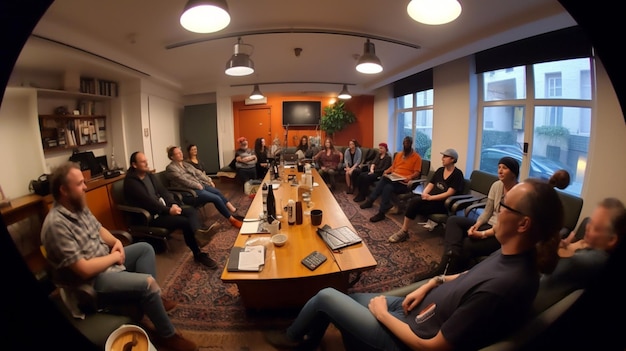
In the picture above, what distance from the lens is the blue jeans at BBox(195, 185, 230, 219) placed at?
2.42 m

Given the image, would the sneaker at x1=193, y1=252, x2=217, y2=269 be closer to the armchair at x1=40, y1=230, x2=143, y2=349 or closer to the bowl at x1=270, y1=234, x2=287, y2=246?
the bowl at x1=270, y1=234, x2=287, y2=246

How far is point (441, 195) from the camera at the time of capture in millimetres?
2180

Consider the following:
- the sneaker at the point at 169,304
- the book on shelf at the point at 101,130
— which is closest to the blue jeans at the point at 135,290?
the sneaker at the point at 169,304

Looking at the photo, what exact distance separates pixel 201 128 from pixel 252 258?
3.24 ft

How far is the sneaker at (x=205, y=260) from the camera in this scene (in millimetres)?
1782

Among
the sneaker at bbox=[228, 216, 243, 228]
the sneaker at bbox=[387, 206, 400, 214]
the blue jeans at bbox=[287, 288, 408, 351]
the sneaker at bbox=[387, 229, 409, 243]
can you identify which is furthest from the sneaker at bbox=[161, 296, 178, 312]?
the sneaker at bbox=[387, 206, 400, 214]

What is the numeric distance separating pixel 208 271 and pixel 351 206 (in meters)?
2.18

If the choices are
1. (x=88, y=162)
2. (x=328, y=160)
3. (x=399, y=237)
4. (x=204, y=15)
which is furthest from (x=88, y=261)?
(x=328, y=160)

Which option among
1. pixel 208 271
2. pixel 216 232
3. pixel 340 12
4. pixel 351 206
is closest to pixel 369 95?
pixel 351 206

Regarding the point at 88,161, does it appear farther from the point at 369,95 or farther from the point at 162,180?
the point at 369,95

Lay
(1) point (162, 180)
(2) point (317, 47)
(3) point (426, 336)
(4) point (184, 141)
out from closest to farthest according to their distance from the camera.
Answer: (3) point (426, 336), (4) point (184, 141), (1) point (162, 180), (2) point (317, 47)

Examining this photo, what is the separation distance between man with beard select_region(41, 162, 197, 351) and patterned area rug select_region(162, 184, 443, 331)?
1.06 feet

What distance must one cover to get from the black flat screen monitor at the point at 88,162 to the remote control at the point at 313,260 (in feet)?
3.25

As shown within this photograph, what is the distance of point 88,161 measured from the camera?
29.8 inches
